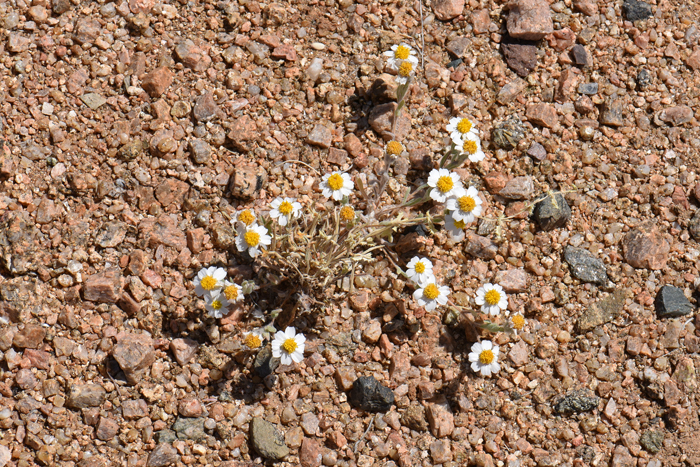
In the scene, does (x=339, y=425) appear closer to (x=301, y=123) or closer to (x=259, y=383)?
(x=259, y=383)

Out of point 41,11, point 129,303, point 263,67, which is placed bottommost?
point 129,303

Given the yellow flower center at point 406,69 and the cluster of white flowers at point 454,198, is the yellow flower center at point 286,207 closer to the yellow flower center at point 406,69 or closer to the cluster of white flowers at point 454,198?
the cluster of white flowers at point 454,198

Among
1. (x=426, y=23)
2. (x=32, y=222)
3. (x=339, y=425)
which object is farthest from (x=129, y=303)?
(x=426, y=23)

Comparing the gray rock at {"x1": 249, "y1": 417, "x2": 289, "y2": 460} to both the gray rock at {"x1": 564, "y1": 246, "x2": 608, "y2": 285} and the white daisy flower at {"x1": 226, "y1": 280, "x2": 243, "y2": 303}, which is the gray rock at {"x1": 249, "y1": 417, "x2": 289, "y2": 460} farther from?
the gray rock at {"x1": 564, "y1": 246, "x2": 608, "y2": 285}

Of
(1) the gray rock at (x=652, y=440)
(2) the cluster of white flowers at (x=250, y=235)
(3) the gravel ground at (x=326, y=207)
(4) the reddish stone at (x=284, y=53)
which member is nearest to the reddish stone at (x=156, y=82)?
(3) the gravel ground at (x=326, y=207)

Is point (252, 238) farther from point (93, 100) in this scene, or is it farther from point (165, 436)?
point (93, 100)

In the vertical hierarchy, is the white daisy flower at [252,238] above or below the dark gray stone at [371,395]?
above
